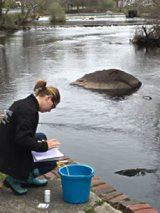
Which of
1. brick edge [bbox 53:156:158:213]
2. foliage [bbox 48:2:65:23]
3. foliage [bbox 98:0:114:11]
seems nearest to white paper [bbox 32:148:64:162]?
brick edge [bbox 53:156:158:213]

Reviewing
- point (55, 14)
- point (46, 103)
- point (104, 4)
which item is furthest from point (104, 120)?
point (104, 4)

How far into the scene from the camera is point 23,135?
4375 mm

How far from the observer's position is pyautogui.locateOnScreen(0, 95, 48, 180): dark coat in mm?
4395

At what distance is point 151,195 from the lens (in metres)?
5.97

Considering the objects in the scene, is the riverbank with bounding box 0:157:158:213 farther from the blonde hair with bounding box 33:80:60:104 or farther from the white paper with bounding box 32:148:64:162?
the blonde hair with bounding box 33:80:60:104

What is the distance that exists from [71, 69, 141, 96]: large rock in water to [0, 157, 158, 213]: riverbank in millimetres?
8158

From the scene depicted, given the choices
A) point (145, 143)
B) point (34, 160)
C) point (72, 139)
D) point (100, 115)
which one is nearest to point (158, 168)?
point (145, 143)

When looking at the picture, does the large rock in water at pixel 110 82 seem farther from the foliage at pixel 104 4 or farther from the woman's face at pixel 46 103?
the foliage at pixel 104 4

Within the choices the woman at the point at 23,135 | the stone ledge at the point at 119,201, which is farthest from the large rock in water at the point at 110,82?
the woman at the point at 23,135

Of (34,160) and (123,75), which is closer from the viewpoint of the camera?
(34,160)

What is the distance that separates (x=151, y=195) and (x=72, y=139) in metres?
2.64

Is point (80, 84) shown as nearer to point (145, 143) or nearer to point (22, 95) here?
point (22, 95)

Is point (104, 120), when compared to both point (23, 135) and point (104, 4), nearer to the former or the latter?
point (23, 135)

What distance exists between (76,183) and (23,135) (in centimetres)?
66
